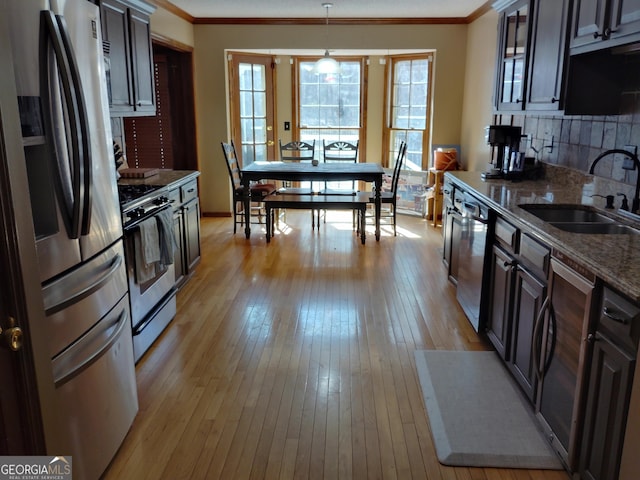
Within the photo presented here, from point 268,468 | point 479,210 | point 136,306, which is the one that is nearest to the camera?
point 268,468

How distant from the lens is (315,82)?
7.54 m

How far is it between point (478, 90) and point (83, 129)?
5.05m

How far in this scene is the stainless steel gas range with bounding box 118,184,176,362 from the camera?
2.94m

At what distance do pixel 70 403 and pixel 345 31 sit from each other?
19.1 ft

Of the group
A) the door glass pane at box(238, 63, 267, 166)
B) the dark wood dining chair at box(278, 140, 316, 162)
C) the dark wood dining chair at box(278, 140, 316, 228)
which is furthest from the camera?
the door glass pane at box(238, 63, 267, 166)

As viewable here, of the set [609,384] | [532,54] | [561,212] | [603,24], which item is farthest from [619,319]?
[532,54]

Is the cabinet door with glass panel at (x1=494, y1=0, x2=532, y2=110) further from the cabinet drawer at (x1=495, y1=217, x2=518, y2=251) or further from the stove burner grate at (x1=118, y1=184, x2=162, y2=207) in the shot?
the stove burner grate at (x1=118, y1=184, x2=162, y2=207)

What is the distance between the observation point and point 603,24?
246 centimetres

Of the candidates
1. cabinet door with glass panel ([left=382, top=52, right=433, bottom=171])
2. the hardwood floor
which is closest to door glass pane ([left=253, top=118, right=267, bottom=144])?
cabinet door with glass panel ([left=382, top=52, right=433, bottom=171])

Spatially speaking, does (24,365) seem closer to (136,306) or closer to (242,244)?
(136,306)

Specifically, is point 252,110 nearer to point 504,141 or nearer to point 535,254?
point 504,141

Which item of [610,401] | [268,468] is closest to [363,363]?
[268,468]

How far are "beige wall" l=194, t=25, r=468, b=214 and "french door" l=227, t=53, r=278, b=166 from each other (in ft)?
0.80

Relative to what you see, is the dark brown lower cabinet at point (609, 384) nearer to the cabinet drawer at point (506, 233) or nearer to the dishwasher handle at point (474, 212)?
the cabinet drawer at point (506, 233)
